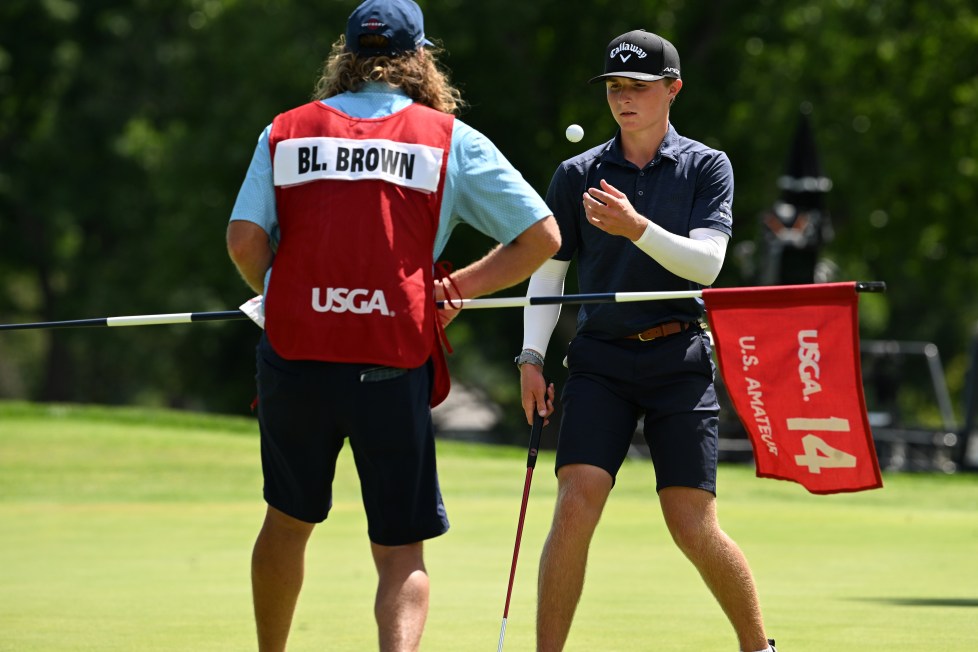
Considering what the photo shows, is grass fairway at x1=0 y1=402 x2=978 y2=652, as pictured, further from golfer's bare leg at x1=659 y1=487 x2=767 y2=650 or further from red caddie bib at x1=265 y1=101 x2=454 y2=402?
red caddie bib at x1=265 y1=101 x2=454 y2=402

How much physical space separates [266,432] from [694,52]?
2926cm

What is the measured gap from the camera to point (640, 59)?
5.49 meters

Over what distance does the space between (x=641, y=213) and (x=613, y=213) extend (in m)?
0.44

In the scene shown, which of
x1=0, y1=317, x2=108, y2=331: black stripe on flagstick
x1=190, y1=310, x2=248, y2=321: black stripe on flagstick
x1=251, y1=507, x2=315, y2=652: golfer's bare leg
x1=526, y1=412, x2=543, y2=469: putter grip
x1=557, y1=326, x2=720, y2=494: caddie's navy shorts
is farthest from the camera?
x1=526, y1=412, x2=543, y2=469: putter grip

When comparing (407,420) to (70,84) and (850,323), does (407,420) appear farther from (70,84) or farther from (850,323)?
(70,84)

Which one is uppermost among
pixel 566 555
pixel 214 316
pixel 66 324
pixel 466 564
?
pixel 214 316

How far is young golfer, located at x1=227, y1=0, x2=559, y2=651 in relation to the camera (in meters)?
4.34

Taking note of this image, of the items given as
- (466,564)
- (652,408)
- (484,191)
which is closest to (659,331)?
(652,408)

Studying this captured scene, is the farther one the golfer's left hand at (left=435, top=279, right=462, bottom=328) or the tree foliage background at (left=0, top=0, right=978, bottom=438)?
the tree foliage background at (left=0, top=0, right=978, bottom=438)

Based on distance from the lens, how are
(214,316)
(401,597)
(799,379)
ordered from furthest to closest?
(799,379), (214,316), (401,597)

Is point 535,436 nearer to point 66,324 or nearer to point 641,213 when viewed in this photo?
point 641,213

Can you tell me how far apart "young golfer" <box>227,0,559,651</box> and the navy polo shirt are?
94 cm

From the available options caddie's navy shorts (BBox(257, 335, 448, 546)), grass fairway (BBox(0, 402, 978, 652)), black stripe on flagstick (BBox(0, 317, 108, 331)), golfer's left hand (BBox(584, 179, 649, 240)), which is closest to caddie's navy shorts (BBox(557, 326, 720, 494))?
golfer's left hand (BBox(584, 179, 649, 240))

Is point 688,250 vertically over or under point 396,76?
under
